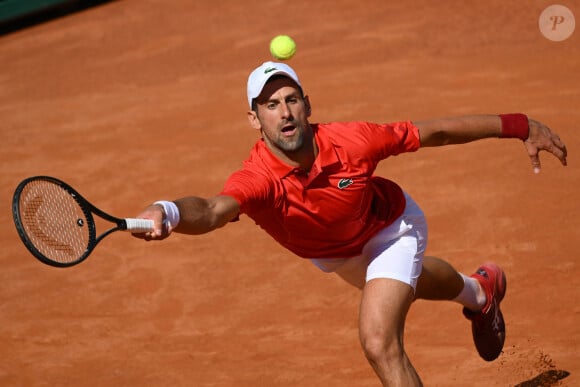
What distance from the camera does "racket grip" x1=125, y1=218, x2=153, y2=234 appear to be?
12.8 feet

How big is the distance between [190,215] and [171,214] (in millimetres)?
166

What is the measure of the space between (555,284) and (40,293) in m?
3.99

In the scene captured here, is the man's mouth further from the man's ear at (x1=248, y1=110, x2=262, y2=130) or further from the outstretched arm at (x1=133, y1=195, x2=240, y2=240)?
the outstretched arm at (x1=133, y1=195, x2=240, y2=240)

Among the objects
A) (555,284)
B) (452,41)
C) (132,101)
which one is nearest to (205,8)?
(132,101)

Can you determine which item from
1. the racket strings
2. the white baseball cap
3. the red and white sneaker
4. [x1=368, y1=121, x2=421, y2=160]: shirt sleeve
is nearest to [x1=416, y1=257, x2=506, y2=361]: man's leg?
the red and white sneaker

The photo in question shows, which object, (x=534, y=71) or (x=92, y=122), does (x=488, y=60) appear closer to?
(x=534, y=71)

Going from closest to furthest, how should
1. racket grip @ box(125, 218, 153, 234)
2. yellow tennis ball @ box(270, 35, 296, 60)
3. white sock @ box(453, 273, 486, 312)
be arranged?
1. racket grip @ box(125, 218, 153, 234)
2. white sock @ box(453, 273, 486, 312)
3. yellow tennis ball @ box(270, 35, 296, 60)

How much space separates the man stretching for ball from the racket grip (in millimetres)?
569

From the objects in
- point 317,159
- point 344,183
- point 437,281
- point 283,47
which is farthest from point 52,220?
point 283,47

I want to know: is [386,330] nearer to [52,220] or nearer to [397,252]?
[397,252]

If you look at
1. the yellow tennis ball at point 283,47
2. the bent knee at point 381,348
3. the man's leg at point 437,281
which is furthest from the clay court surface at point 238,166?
the yellow tennis ball at point 283,47

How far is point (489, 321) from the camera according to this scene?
6051 mm

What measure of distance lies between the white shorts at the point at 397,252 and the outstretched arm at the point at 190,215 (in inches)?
38.5

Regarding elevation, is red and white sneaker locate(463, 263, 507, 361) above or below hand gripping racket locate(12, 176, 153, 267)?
below
